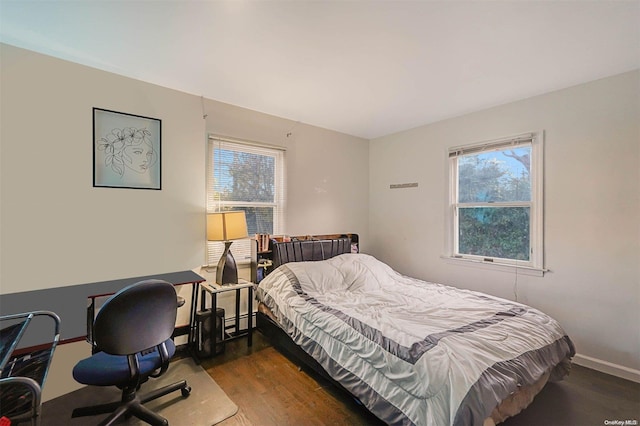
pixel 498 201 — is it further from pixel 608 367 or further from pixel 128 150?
pixel 128 150

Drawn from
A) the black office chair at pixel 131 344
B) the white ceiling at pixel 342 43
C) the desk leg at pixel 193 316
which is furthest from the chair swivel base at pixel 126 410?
the white ceiling at pixel 342 43

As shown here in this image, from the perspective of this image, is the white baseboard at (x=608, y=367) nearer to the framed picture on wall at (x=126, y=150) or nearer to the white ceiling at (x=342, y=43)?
the white ceiling at (x=342, y=43)

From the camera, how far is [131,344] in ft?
4.89

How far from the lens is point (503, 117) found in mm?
2941

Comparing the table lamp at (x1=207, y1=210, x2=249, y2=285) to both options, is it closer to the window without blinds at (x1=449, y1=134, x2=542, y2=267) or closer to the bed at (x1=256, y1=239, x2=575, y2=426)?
the bed at (x1=256, y1=239, x2=575, y2=426)

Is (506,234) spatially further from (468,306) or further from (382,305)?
(382,305)

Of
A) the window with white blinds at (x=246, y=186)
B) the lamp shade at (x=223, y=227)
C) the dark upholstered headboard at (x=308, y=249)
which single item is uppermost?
the window with white blinds at (x=246, y=186)

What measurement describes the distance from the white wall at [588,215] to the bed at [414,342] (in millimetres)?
684

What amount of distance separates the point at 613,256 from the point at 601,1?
79.0 inches

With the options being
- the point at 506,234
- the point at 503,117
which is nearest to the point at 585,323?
the point at 506,234

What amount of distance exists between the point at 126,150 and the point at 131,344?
5.64 ft

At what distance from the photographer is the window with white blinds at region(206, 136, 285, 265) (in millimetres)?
A: 2904

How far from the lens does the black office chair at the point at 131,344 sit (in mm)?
1446

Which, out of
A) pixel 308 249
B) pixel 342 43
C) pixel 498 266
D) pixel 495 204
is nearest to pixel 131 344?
pixel 308 249
